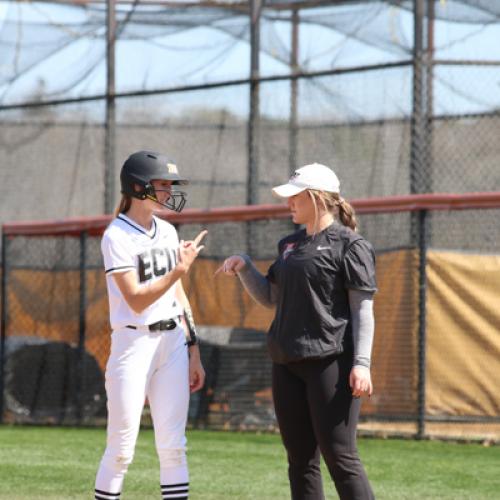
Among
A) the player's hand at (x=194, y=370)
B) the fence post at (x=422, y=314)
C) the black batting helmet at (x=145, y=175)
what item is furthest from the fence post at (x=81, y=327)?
the black batting helmet at (x=145, y=175)

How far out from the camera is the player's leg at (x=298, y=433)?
5.63 m

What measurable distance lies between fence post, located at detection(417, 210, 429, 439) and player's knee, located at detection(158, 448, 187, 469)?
542 centimetres

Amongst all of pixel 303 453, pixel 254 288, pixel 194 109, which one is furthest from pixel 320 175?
pixel 194 109

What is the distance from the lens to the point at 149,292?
5.82 m

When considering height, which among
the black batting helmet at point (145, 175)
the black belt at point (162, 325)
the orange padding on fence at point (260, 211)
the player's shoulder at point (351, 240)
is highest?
the orange padding on fence at point (260, 211)

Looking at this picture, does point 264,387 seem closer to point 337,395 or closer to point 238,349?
point 238,349

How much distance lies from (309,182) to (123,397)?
4.27 ft

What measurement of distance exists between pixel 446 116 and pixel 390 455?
141 inches

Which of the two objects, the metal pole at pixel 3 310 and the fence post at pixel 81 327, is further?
the metal pole at pixel 3 310

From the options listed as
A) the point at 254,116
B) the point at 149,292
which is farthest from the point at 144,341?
the point at 254,116

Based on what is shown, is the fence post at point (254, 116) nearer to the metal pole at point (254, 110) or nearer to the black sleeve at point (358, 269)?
the metal pole at point (254, 110)

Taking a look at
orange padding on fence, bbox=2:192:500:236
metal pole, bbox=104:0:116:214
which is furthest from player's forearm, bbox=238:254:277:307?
metal pole, bbox=104:0:116:214

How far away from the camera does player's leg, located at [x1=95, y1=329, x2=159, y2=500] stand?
5.93 metres

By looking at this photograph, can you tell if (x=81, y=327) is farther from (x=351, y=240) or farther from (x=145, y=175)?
(x=351, y=240)
